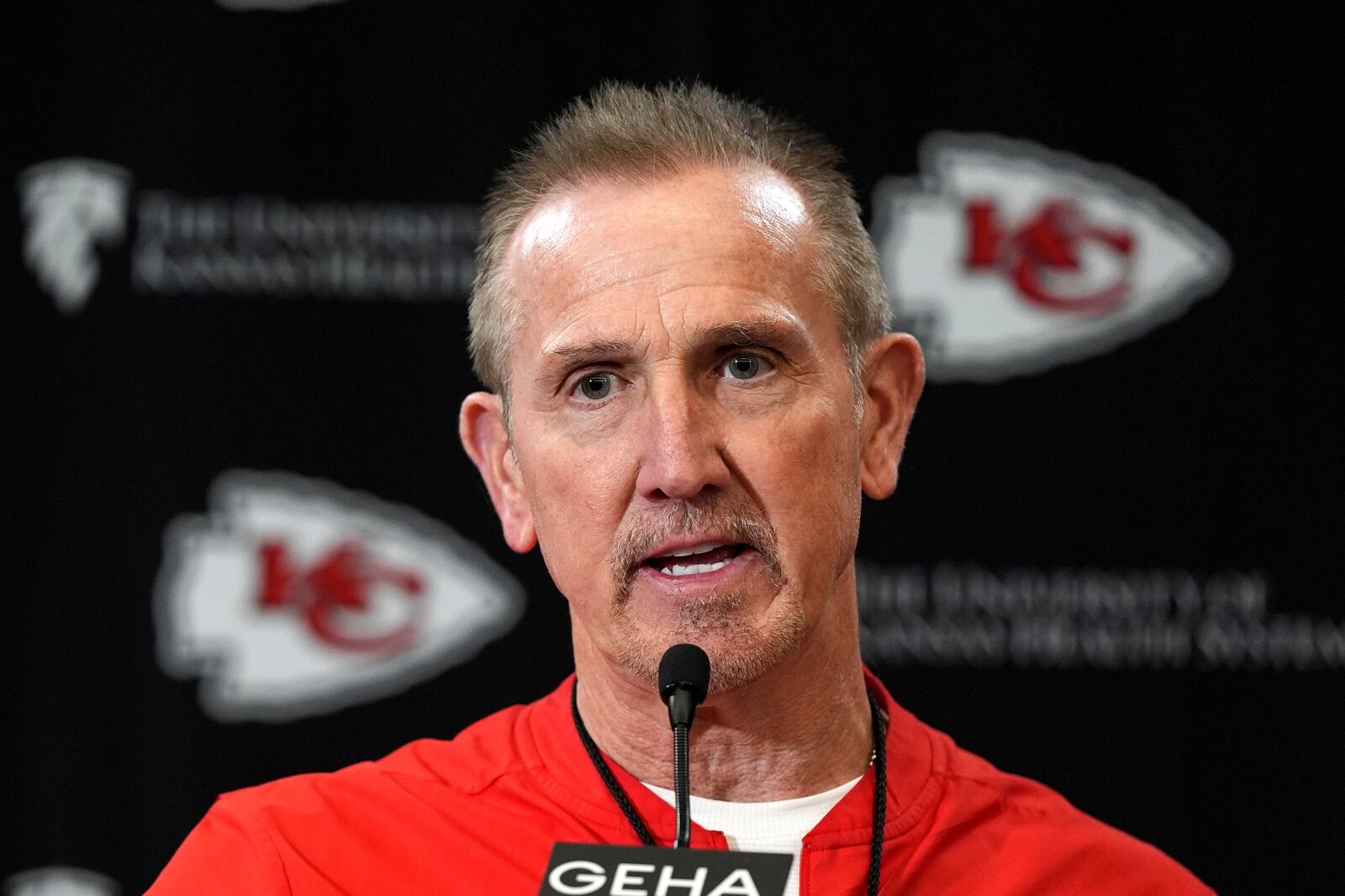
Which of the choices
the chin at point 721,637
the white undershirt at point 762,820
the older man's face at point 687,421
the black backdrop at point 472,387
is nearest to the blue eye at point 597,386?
the older man's face at point 687,421

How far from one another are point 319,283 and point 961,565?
1.24 meters

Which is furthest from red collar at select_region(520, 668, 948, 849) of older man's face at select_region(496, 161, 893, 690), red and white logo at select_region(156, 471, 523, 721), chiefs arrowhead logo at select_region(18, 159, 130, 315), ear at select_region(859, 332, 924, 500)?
chiefs arrowhead logo at select_region(18, 159, 130, 315)

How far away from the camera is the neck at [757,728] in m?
1.77

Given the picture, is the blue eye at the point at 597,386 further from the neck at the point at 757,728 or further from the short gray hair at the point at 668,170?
the neck at the point at 757,728

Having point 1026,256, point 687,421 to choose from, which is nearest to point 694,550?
point 687,421

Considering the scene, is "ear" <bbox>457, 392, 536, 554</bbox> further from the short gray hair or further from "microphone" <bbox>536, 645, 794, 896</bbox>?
"microphone" <bbox>536, 645, 794, 896</bbox>

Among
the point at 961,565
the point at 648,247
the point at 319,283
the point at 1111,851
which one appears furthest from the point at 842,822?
the point at 319,283

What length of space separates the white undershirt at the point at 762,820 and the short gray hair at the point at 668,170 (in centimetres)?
51

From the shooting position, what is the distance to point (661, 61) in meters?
2.84

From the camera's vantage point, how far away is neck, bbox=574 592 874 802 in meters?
1.77

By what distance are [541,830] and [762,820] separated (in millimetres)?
258

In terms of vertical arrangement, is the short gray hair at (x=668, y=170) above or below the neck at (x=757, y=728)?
above

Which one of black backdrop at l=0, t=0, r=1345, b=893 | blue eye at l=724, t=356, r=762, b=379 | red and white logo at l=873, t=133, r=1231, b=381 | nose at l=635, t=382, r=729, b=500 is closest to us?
nose at l=635, t=382, r=729, b=500

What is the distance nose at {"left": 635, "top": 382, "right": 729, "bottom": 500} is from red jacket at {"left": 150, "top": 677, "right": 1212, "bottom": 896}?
1.34ft
